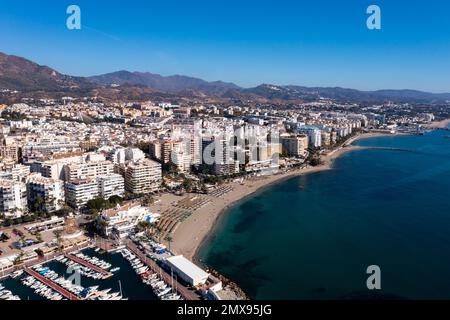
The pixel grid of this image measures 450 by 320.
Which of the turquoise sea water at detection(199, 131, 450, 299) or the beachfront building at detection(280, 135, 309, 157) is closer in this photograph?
the turquoise sea water at detection(199, 131, 450, 299)

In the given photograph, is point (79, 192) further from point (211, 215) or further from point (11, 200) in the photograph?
point (211, 215)

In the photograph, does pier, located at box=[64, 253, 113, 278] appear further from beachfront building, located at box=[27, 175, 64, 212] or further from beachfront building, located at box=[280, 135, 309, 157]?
beachfront building, located at box=[280, 135, 309, 157]

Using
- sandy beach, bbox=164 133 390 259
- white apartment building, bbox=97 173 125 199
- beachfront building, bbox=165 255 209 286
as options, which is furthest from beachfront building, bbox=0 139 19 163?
beachfront building, bbox=165 255 209 286

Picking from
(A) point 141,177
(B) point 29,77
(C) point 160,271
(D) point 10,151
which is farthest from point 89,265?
(B) point 29,77

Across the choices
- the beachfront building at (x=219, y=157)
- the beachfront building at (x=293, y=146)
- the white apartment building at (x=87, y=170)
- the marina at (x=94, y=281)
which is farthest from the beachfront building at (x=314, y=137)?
the marina at (x=94, y=281)

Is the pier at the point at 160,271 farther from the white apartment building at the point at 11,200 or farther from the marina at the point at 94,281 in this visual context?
the white apartment building at the point at 11,200
